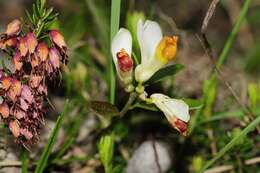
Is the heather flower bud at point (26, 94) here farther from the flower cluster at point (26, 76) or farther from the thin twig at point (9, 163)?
the thin twig at point (9, 163)

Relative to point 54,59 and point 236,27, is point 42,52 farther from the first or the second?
point 236,27

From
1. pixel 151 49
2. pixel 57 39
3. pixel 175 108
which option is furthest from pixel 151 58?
pixel 57 39

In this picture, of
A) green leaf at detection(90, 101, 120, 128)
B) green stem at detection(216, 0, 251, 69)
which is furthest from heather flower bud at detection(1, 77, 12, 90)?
green stem at detection(216, 0, 251, 69)

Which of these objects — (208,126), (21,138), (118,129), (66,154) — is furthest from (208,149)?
(21,138)

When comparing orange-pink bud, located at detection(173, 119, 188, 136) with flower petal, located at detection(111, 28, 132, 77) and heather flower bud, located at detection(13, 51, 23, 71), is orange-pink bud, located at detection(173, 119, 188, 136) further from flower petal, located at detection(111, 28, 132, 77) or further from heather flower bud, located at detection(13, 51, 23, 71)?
heather flower bud, located at detection(13, 51, 23, 71)

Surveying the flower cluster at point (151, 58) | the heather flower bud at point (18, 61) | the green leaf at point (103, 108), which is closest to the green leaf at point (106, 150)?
the green leaf at point (103, 108)

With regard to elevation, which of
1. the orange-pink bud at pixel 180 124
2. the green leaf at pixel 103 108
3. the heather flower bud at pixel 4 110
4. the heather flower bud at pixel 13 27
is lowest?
the orange-pink bud at pixel 180 124

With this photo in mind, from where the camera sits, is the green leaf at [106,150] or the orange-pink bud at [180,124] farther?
the green leaf at [106,150]
